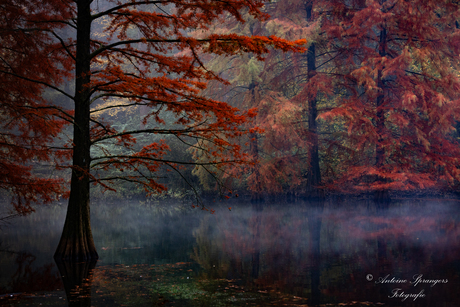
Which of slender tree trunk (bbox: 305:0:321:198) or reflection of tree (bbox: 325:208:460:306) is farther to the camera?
slender tree trunk (bbox: 305:0:321:198)

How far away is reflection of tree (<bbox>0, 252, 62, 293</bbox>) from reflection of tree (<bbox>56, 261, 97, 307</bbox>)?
162mm

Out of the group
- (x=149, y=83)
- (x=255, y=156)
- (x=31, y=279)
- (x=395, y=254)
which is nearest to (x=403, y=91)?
(x=255, y=156)

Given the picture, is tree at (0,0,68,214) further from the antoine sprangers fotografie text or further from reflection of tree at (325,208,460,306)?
the antoine sprangers fotografie text

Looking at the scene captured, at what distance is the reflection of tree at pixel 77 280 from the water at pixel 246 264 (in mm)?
18

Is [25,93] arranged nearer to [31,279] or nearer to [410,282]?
[31,279]

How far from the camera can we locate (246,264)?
8.17m

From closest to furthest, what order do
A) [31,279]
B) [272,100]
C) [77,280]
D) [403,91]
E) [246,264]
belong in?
[77,280]
[31,279]
[246,264]
[403,91]
[272,100]

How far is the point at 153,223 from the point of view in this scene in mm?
15070

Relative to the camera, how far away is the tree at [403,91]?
17.7 meters

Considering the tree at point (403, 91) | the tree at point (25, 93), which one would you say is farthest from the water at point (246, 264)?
the tree at point (403, 91)

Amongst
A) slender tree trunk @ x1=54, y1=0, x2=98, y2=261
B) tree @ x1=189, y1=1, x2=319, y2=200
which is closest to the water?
slender tree trunk @ x1=54, y1=0, x2=98, y2=261

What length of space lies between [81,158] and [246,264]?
4.13 m

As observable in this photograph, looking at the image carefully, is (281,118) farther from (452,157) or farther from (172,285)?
(172,285)

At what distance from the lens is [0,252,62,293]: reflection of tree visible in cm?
673
